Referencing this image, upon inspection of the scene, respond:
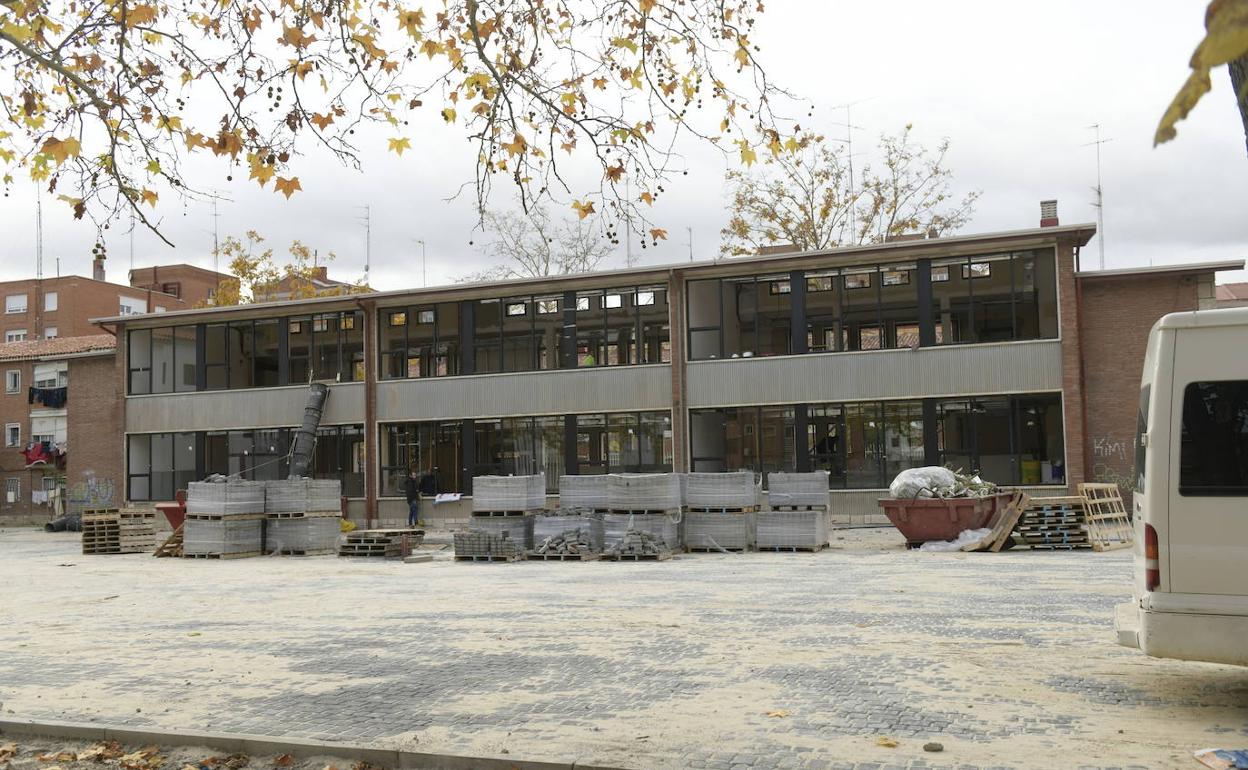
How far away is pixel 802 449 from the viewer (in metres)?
30.7

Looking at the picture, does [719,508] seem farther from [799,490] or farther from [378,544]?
[378,544]

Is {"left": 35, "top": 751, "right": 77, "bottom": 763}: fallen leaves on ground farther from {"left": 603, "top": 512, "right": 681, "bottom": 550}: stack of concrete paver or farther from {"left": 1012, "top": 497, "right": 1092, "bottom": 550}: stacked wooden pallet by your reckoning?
{"left": 1012, "top": 497, "right": 1092, "bottom": 550}: stacked wooden pallet

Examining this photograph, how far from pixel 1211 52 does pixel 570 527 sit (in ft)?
69.7

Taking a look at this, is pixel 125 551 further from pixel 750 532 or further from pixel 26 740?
pixel 26 740

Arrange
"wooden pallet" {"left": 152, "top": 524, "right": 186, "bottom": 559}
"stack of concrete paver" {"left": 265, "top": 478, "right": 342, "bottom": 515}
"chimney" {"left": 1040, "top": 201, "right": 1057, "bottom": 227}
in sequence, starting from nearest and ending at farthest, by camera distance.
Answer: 1. "wooden pallet" {"left": 152, "top": 524, "right": 186, "bottom": 559}
2. "stack of concrete paver" {"left": 265, "top": 478, "right": 342, "bottom": 515}
3. "chimney" {"left": 1040, "top": 201, "right": 1057, "bottom": 227}

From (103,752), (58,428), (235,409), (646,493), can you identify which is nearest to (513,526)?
(646,493)

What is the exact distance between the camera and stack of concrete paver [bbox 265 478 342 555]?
84.0 feet

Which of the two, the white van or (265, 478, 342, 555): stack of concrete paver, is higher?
the white van

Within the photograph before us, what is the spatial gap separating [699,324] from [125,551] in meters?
16.5

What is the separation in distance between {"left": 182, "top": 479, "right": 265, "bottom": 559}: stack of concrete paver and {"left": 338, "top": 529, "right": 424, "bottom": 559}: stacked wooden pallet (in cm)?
238

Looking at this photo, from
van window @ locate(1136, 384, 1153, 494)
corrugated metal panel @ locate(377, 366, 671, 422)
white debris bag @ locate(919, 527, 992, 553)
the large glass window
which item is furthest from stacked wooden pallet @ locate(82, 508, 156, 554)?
van window @ locate(1136, 384, 1153, 494)

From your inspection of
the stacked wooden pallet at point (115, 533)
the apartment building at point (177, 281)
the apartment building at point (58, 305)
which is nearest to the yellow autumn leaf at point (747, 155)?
the stacked wooden pallet at point (115, 533)

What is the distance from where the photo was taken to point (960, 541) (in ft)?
70.9

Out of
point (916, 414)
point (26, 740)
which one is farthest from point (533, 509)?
point (26, 740)
